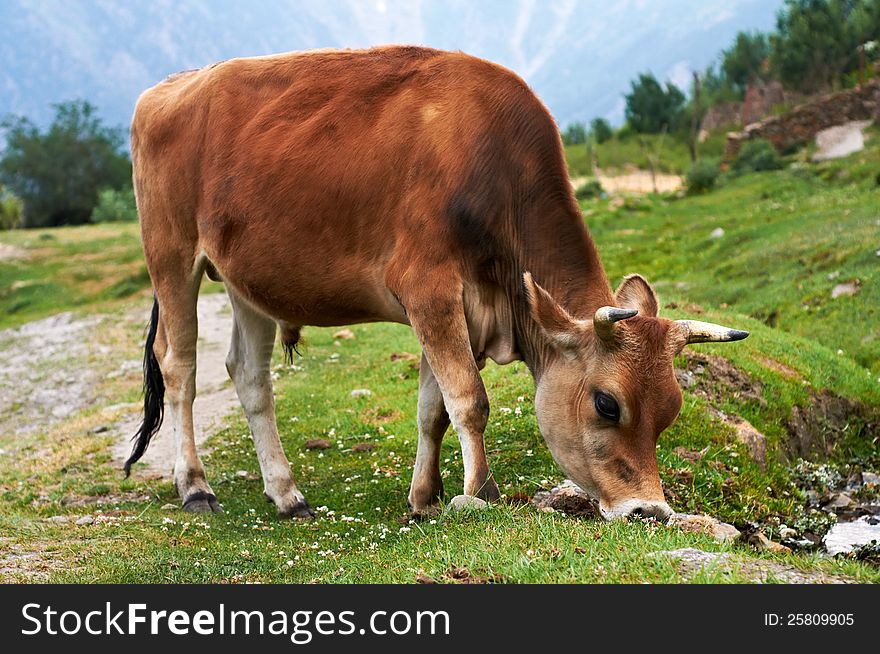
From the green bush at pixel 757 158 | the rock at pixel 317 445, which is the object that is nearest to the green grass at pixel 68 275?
the rock at pixel 317 445

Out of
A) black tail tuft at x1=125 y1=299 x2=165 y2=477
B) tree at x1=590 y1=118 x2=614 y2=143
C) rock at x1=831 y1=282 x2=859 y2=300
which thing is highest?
tree at x1=590 y1=118 x2=614 y2=143

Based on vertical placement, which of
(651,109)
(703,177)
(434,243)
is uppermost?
(651,109)

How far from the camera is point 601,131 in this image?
62.3 metres

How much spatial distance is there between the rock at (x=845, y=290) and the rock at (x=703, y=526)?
7662mm

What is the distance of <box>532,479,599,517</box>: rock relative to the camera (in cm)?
662

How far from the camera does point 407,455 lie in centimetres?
923

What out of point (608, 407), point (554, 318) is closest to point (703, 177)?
point (554, 318)

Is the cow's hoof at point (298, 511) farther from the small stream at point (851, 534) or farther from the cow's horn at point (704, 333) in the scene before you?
the small stream at point (851, 534)

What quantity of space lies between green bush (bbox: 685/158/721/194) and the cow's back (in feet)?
83.2

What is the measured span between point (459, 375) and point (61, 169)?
6706cm

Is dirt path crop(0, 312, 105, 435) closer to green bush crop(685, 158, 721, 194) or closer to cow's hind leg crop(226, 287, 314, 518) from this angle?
cow's hind leg crop(226, 287, 314, 518)

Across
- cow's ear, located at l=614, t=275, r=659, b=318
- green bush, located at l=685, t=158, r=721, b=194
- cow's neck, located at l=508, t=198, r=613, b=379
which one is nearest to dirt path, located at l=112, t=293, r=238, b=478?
cow's neck, located at l=508, t=198, r=613, b=379

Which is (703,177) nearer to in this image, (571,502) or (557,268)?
(557,268)

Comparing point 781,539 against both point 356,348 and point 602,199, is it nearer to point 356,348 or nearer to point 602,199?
point 356,348
